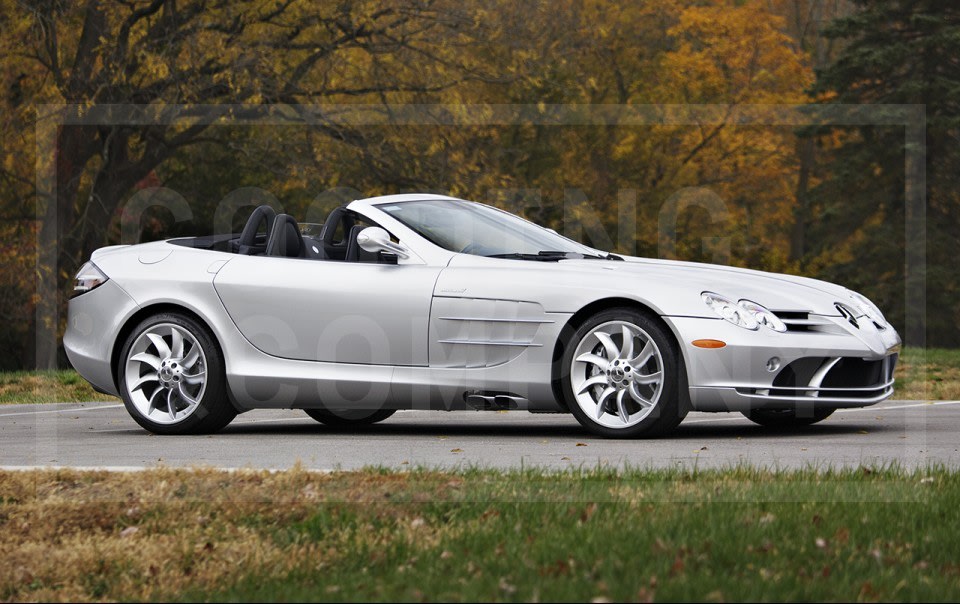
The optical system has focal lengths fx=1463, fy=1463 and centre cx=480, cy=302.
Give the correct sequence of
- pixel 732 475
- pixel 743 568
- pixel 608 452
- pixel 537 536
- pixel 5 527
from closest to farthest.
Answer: pixel 743 568
pixel 537 536
pixel 5 527
pixel 732 475
pixel 608 452

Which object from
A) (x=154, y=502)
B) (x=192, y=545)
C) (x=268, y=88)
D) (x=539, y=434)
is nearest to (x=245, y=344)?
(x=539, y=434)

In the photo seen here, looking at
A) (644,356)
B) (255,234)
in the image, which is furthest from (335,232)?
(644,356)

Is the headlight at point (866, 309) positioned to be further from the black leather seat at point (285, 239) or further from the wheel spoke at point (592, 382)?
the black leather seat at point (285, 239)

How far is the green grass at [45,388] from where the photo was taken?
1441cm

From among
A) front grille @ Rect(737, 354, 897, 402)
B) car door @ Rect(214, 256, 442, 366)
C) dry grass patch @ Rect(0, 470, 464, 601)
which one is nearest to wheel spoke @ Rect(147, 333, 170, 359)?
car door @ Rect(214, 256, 442, 366)

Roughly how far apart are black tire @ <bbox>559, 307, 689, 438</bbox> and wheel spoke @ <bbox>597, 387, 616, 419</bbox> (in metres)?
0.07

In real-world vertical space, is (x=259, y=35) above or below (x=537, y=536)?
above

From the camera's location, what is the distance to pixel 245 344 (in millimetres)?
9898

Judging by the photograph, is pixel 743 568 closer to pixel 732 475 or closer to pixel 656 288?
pixel 732 475

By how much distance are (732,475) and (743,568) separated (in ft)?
6.35

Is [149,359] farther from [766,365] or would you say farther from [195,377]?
[766,365]

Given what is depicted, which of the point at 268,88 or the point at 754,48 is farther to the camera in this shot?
the point at 754,48

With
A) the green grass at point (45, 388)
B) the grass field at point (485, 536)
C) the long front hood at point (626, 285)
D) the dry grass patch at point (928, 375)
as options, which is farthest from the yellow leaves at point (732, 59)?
the grass field at point (485, 536)

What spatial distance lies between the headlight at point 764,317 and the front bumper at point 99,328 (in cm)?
421
